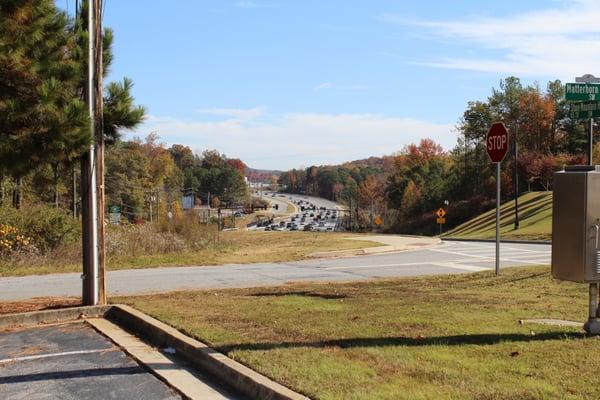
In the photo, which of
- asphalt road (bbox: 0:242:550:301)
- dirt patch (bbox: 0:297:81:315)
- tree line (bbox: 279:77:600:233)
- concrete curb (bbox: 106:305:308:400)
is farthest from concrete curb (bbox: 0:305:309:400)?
tree line (bbox: 279:77:600:233)

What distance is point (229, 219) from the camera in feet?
445

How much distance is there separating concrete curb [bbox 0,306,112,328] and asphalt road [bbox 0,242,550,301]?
333 centimetres

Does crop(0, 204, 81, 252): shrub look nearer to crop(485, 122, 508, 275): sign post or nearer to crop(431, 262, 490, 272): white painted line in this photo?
crop(431, 262, 490, 272): white painted line

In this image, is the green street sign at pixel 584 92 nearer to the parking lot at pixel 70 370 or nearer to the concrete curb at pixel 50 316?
the parking lot at pixel 70 370

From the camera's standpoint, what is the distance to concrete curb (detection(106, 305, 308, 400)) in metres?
5.15

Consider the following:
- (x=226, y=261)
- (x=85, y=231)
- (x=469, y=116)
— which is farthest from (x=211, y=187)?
(x=85, y=231)

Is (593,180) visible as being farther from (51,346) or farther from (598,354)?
(51,346)

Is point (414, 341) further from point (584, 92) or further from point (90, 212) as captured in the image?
point (90, 212)

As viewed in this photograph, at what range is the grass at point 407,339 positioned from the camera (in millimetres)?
5004

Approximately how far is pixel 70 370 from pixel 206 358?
1.45m

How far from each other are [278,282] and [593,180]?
10340mm

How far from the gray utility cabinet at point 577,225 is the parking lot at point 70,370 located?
427 cm

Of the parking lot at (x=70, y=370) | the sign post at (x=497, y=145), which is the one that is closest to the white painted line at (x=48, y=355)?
the parking lot at (x=70, y=370)

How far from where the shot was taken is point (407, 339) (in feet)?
21.9
